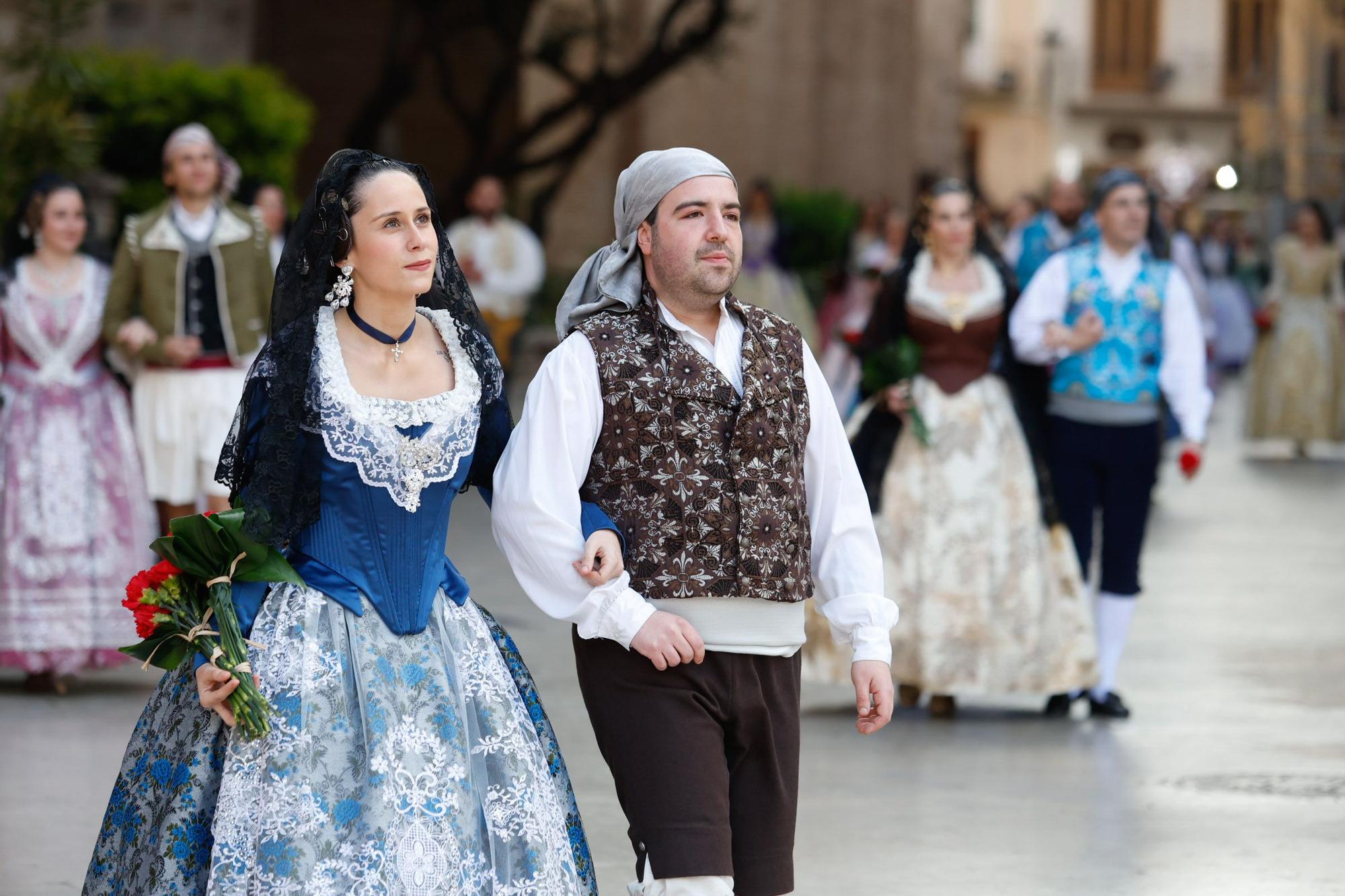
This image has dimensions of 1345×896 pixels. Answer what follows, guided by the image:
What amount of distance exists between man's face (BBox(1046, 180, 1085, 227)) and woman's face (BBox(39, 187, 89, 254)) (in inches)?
285

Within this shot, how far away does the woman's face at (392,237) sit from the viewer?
4242 millimetres

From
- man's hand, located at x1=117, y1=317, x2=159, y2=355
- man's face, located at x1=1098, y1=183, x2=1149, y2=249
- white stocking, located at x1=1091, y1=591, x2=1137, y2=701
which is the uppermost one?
man's face, located at x1=1098, y1=183, x2=1149, y2=249

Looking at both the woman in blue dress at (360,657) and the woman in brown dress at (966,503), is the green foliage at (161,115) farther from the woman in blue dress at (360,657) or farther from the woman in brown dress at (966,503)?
the woman in blue dress at (360,657)

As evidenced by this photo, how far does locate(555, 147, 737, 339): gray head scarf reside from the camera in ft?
14.6

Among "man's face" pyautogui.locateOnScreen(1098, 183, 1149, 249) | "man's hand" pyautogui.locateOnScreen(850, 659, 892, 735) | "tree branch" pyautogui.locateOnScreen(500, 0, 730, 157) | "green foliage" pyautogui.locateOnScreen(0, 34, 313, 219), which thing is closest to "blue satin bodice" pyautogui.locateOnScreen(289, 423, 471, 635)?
"man's hand" pyautogui.locateOnScreen(850, 659, 892, 735)

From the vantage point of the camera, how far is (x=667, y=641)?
416 cm

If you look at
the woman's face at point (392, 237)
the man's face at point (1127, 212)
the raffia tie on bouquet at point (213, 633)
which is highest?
the man's face at point (1127, 212)

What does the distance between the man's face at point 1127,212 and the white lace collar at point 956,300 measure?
46cm

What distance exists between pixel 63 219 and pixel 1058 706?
4.16 m

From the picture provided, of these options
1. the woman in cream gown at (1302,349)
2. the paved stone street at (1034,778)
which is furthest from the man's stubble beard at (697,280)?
the woman in cream gown at (1302,349)

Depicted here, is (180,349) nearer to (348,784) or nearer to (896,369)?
(896,369)

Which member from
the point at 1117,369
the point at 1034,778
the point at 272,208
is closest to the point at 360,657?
the point at 1034,778

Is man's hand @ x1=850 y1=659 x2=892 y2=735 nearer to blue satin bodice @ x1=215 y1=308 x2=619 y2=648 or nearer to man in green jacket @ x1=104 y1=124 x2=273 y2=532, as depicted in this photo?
blue satin bodice @ x1=215 y1=308 x2=619 y2=648

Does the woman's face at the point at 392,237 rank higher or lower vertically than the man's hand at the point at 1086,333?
higher
